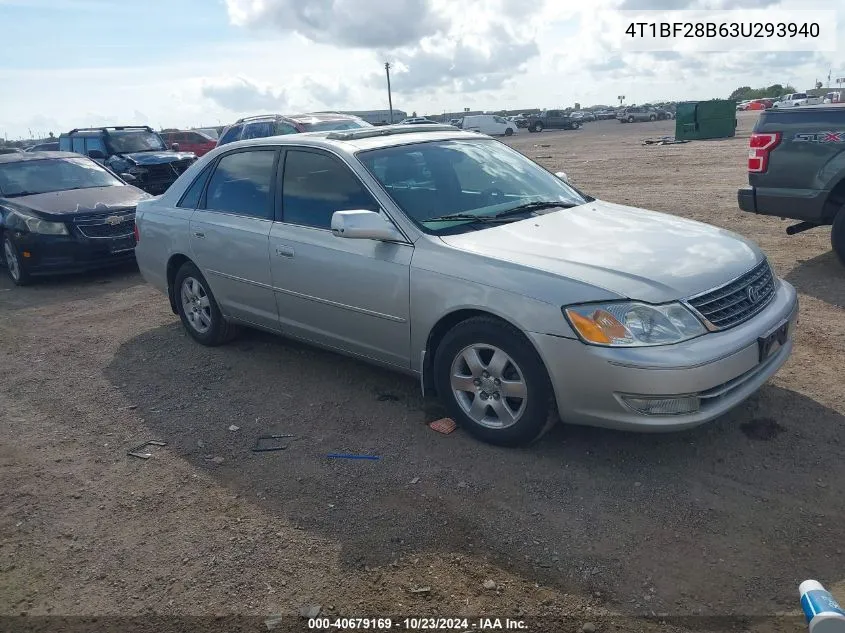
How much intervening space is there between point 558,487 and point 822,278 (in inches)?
181

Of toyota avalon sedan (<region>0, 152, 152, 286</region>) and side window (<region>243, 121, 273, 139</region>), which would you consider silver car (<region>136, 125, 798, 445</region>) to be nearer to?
toyota avalon sedan (<region>0, 152, 152, 286</region>)

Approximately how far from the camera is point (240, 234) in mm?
5227

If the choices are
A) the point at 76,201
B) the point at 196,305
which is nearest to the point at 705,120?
the point at 76,201

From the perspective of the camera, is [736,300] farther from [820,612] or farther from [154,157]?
[154,157]

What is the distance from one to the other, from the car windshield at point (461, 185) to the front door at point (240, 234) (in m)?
0.98

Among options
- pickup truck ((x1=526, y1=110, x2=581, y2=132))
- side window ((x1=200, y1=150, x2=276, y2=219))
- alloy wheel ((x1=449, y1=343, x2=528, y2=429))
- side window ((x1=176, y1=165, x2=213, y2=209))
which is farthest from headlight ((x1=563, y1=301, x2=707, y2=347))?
pickup truck ((x1=526, y1=110, x2=581, y2=132))

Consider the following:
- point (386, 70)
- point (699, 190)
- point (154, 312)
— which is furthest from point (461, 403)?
point (386, 70)

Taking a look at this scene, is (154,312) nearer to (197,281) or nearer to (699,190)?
(197,281)

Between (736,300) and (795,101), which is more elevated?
(795,101)

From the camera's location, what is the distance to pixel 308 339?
500 cm

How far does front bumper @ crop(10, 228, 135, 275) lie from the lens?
858 centimetres

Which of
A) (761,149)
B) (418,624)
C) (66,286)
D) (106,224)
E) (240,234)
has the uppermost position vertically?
(761,149)

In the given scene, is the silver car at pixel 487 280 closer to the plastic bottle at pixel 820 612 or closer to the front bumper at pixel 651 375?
the front bumper at pixel 651 375

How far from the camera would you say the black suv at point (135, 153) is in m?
16.0
